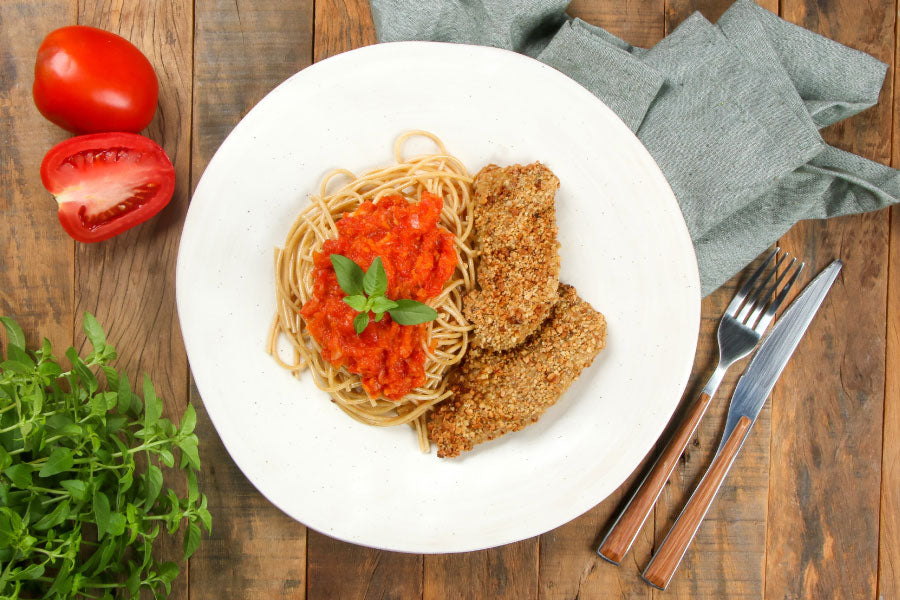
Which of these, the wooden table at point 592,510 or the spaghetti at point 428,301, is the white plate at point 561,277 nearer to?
the spaghetti at point 428,301

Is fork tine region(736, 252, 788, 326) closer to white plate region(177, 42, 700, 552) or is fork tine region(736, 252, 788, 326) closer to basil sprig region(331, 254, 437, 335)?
white plate region(177, 42, 700, 552)

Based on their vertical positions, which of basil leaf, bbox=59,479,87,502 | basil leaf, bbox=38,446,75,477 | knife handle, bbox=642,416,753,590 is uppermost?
basil leaf, bbox=38,446,75,477

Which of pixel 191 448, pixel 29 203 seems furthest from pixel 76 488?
pixel 29 203

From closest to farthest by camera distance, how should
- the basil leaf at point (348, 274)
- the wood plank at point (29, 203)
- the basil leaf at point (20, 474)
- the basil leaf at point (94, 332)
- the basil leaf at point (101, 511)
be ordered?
the basil leaf at point (20, 474) < the basil leaf at point (101, 511) < the basil leaf at point (348, 274) < the basil leaf at point (94, 332) < the wood plank at point (29, 203)

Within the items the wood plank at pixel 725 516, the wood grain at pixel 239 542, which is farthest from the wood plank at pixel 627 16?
the wood grain at pixel 239 542

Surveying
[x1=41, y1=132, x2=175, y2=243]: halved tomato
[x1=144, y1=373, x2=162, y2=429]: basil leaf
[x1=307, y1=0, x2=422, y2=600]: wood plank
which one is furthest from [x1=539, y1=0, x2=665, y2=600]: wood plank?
[x1=41, y1=132, x2=175, y2=243]: halved tomato

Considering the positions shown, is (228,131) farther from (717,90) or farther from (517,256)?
(717,90)

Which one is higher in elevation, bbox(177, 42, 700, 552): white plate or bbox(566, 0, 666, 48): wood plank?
bbox(566, 0, 666, 48): wood plank

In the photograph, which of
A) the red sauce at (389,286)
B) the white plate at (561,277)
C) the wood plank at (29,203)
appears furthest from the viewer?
the wood plank at (29,203)
